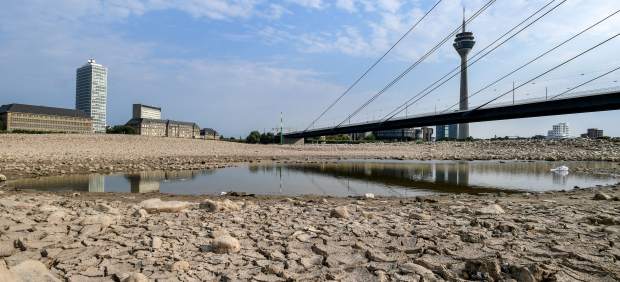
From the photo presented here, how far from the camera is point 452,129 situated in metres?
179

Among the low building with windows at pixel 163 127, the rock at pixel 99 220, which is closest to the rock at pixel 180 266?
the rock at pixel 99 220

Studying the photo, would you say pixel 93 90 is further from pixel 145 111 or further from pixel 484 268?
pixel 484 268

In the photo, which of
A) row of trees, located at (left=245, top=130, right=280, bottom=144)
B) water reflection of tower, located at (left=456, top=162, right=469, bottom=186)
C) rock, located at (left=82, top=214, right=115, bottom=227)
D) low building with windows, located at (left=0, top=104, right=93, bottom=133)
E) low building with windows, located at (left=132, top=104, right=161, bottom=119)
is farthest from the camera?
low building with windows, located at (left=132, top=104, right=161, bottom=119)

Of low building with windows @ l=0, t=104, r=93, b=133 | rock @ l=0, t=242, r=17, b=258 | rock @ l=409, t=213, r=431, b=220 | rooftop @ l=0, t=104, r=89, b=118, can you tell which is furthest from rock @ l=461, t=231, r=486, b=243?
rooftop @ l=0, t=104, r=89, b=118

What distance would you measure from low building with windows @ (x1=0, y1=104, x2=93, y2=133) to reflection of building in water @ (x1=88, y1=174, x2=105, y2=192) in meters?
105

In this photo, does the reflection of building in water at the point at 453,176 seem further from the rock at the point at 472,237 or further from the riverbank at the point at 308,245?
the rock at the point at 472,237

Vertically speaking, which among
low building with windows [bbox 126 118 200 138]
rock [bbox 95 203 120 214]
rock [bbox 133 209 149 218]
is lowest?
rock [bbox 95 203 120 214]

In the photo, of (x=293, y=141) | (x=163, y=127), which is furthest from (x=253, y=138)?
(x=163, y=127)

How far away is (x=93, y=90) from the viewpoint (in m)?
182

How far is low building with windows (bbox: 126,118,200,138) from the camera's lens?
139 m

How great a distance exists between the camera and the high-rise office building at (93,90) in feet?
595

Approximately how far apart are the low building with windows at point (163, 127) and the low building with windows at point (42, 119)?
1567 cm

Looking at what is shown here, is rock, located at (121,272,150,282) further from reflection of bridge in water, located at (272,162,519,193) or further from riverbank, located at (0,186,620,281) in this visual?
reflection of bridge in water, located at (272,162,519,193)

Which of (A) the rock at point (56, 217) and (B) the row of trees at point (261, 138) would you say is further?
(B) the row of trees at point (261, 138)
